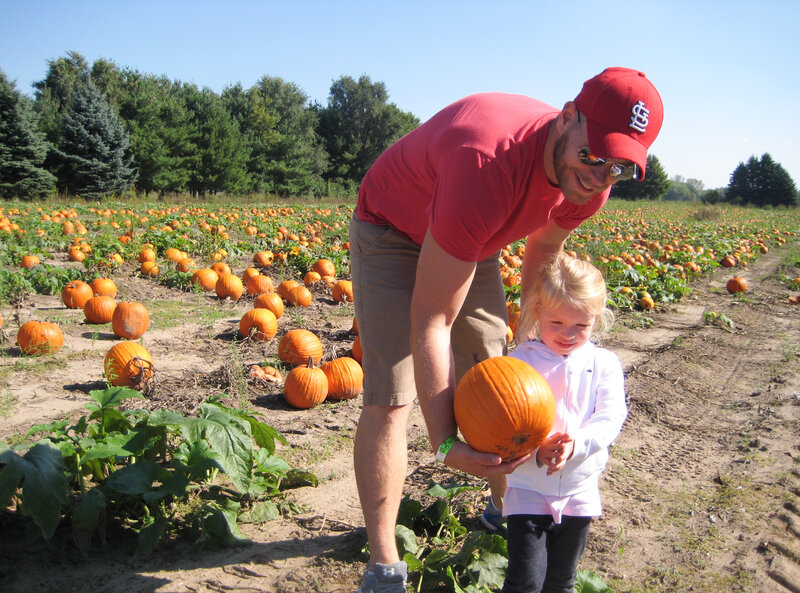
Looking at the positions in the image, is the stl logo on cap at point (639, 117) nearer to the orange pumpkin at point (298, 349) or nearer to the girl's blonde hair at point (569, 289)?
the girl's blonde hair at point (569, 289)

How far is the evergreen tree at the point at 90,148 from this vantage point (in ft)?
101

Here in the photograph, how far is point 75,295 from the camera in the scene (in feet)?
21.7

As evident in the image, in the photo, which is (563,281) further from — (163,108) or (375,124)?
(375,124)

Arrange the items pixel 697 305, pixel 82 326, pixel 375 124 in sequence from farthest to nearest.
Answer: pixel 375 124
pixel 697 305
pixel 82 326

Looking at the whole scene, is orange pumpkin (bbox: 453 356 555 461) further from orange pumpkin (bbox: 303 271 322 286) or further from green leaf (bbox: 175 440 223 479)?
orange pumpkin (bbox: 303 271 322 286)

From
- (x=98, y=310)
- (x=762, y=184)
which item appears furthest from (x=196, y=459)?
(x=762, y=184)

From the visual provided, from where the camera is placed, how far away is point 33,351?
5.05m

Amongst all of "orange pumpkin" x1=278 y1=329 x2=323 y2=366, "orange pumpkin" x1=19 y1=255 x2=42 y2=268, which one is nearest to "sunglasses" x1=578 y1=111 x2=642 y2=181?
"orange pumpkin" x1=278 y1=329 x2=323 y2=366

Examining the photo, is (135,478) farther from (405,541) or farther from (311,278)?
(311,278)

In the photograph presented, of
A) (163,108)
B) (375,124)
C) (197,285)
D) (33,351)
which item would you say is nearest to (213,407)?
(33,351)

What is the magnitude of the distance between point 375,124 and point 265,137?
13399 mm

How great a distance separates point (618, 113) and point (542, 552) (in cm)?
149

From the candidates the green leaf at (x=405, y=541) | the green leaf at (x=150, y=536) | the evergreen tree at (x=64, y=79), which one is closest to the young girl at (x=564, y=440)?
the green leaf at (x=405, y=541)

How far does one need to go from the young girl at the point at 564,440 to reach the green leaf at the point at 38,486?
67.8 inches
